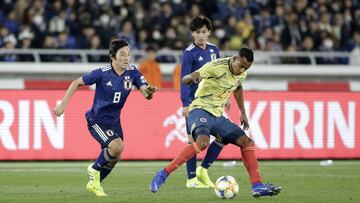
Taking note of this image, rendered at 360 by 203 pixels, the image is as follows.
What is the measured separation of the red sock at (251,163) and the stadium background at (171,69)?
711 centimetres

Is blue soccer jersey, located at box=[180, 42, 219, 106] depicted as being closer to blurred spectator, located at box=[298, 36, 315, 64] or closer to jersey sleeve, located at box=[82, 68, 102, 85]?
jersey sleeve, located at box=[82, 68, 102, 85]

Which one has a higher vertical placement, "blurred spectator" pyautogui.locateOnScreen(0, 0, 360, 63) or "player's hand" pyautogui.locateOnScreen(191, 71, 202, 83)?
"player's hand" pyautogui.locateOnScreen(191, 71, 202, 83)

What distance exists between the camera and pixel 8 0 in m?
24.8

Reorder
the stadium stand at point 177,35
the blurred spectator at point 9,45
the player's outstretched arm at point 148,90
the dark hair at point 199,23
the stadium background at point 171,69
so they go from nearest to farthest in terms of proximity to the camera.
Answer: the player's outstretched arm at point 148,90 < the dark hair at point 199,23 < the stadium background at point 171,69 < the blurred spectator at point 9,45 < the stadium stand at point 177,35

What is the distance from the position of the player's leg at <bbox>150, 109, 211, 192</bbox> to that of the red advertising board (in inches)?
261

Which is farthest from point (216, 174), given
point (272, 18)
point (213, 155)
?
point (272, 18)

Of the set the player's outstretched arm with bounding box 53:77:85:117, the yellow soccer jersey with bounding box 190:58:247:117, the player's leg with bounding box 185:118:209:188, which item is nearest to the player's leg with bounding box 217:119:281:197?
the yellow soccer jersey with bounding box 190:58:247:117

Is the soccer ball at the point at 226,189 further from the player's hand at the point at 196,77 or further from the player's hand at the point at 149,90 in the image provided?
the player's hand at the point at 149,90

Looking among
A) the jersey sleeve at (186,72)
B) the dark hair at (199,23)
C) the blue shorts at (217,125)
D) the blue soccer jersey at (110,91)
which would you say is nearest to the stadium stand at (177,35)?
the jersey sleeve at (186,72)

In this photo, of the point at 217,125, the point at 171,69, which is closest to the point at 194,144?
the point at 217,125

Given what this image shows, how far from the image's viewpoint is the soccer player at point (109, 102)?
12.5m

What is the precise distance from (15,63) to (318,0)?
30.3 feet

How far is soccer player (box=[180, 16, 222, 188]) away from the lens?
44.4 feet

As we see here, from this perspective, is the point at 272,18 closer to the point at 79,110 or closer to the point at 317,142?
the point at 317,142
